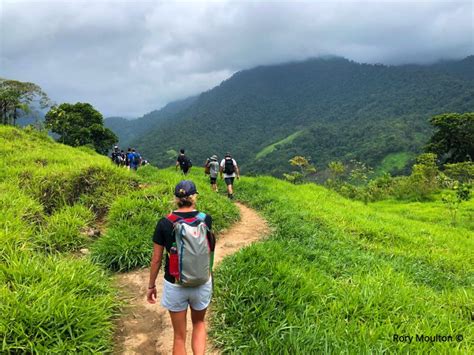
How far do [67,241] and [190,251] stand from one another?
4254mm

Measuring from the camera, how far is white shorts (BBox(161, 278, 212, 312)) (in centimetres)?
338

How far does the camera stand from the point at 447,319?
14.7 ft

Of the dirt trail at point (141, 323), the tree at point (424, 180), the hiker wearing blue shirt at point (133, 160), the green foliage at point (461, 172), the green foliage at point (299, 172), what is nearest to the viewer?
the dirt trail at point (141, 323)

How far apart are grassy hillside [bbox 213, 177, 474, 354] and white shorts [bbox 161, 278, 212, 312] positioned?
0.83m

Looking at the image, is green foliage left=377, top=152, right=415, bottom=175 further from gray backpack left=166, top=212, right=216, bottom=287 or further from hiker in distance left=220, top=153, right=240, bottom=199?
gray backpack left=166, top=212, right=216, bottom=287

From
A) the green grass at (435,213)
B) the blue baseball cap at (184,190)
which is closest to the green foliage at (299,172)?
the green grass at (435,213)

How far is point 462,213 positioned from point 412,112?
4931 inches

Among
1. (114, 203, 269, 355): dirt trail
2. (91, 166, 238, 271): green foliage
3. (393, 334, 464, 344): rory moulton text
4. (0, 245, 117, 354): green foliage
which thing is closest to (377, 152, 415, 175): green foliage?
(91, 166, 238, 271): green foliage

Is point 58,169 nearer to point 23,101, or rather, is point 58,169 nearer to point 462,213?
point 462,213

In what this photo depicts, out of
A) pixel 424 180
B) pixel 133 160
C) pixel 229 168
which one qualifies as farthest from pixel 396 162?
pixel 229 168

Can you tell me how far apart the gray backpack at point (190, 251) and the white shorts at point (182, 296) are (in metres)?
0.13

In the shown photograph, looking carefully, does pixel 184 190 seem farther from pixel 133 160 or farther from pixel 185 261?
pixel 133 160

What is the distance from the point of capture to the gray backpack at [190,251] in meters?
3.20

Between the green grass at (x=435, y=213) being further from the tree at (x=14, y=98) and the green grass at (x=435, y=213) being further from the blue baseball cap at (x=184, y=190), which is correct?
the tree at (x=14, y=98)
